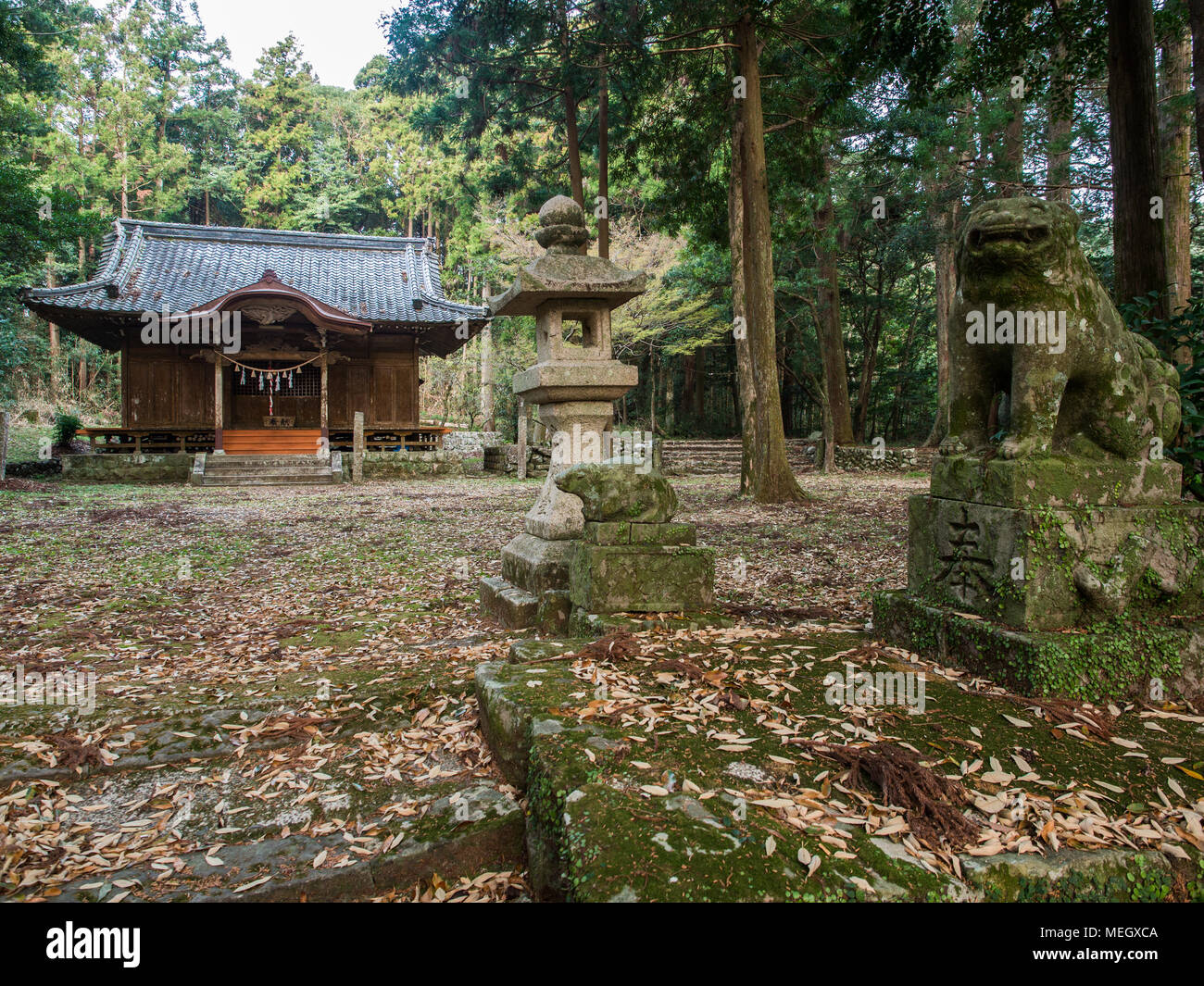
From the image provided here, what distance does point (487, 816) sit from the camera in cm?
251

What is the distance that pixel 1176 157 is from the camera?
31.2ft

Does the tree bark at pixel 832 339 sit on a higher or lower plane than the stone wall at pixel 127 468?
higher

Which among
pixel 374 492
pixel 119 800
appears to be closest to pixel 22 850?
pixel 119 800

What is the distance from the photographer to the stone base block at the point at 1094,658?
104 inches

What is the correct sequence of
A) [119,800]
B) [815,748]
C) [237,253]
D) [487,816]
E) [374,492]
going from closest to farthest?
[815,748]
[487,816]
[119,800]
[374,492]
[237,253]

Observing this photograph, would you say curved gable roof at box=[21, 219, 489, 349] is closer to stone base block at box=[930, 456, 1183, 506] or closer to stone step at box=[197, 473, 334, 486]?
stone step at box=[197, 473, 334, 486]

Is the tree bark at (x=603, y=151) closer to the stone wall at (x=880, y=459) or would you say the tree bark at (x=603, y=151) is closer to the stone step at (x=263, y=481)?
the stone wall at (x=880, y=459)

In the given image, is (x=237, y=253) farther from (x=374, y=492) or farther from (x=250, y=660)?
(x=250, y=660)

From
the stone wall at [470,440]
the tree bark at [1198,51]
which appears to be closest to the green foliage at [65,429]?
the stone wall at [470,440]

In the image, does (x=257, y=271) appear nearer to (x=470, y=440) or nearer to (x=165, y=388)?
(x=165, y=388)

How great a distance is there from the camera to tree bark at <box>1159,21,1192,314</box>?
9156mm

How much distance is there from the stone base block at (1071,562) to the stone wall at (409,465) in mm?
16107

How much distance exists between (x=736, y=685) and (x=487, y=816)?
1110 millimetres

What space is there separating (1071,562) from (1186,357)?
289 centimetres
